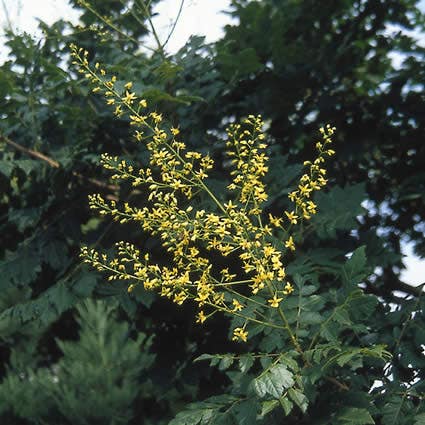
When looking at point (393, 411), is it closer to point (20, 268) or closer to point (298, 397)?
point (298, 397)

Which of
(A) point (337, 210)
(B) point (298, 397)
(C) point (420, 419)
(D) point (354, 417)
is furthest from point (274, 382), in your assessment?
(A) point (337, 210)

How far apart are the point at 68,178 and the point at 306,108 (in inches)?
52.5

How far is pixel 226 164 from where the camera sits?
13.0ft

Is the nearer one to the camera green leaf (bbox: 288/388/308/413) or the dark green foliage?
green leaf (bbox: 288/388/308/413)

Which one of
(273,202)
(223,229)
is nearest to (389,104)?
(273,202)

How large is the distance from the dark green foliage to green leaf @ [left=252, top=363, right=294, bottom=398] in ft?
0.91

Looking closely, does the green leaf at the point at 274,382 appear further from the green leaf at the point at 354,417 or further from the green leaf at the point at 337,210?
the green leaf at the point at 337,210

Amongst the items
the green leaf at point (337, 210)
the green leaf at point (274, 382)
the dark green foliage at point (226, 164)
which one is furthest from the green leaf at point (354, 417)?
the green leaf at point (337, 210)

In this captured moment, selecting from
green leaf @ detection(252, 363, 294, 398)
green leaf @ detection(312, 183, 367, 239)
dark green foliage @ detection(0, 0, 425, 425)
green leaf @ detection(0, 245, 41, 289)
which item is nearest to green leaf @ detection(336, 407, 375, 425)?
dark green foliage @ detection(0, 0, 425, 425)

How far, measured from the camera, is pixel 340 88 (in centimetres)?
431

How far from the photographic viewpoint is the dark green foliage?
9.61 ft

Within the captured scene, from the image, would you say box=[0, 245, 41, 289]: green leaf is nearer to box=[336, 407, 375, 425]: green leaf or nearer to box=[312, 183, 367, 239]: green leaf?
box=[312, 183, 367, 239]: green leaf

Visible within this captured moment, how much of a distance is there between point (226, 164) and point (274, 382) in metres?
1.84

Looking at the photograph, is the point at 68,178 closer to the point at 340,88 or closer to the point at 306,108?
the point at 306,108
